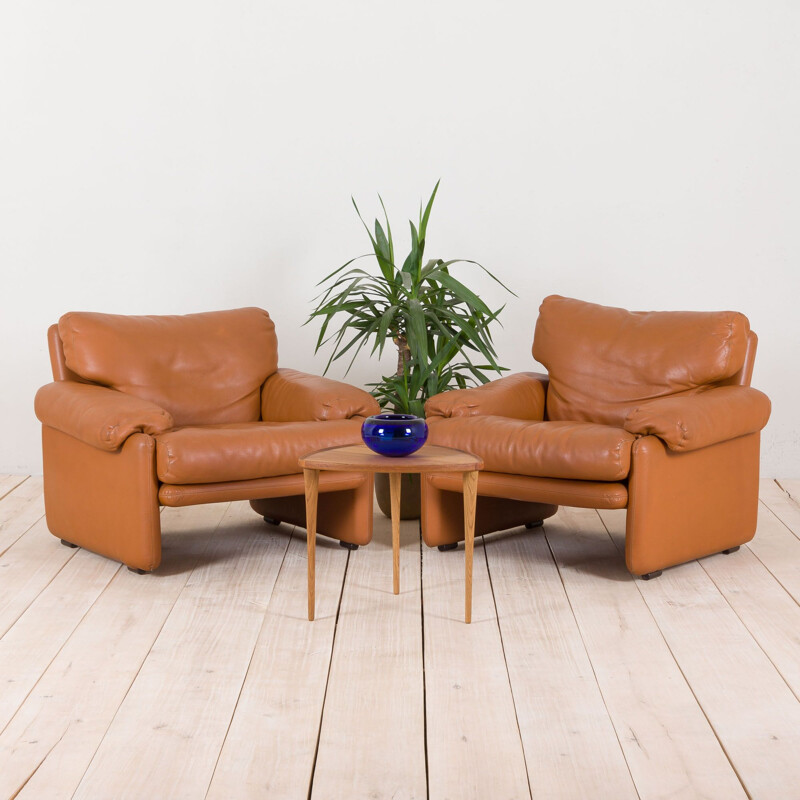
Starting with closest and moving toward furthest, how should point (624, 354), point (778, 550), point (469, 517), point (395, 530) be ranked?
point (469, 517) < point (395, 530) < point (778, 550) < point (624, 354)

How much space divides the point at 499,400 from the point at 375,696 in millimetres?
1582

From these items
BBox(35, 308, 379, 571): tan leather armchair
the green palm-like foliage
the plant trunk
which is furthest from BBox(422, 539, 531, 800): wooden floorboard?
the plant trunk

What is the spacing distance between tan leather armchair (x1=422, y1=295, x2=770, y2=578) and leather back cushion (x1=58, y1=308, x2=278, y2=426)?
800 mm

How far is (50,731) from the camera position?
2.15 m

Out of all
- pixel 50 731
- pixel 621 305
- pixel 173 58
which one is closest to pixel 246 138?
pixel 173 58

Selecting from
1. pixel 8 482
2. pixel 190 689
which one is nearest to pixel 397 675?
pixel 190 689

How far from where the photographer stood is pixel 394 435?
280 cm

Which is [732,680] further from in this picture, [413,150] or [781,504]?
[413,150]

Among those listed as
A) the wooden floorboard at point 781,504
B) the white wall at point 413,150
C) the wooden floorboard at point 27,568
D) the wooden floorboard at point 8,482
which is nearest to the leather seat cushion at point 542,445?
the wooden floorboard at point 781,504

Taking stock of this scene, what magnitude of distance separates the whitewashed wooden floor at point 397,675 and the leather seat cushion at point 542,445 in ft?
1.24

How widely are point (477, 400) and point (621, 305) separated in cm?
158

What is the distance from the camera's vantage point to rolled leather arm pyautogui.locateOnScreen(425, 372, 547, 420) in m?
3.62

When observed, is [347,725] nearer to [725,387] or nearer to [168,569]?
[168,569]

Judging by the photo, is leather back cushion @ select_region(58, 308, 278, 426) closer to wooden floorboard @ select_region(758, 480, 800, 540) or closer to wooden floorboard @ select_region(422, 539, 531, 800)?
wooden floorboard @ select_region(422, 539, 531, 800)
